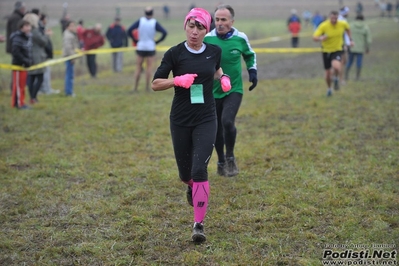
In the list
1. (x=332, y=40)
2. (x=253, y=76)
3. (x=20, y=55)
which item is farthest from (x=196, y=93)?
(x=332, y=40)

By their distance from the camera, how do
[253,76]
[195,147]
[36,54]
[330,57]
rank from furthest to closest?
1. [36,54]
2. [330,57]
3. [253,76]
4. [195,147]

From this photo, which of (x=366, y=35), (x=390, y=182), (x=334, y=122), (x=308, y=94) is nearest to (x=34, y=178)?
(x=390, y=182)

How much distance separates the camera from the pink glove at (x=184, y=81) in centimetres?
523

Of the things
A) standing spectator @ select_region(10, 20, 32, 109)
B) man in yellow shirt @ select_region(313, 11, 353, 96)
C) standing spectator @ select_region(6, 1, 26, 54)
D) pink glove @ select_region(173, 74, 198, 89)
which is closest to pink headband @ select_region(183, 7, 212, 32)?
pink glove @ select_region(173, 74, 198, 89)

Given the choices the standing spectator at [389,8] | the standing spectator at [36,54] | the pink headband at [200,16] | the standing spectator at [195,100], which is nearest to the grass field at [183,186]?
the standing spectator at [195,100]

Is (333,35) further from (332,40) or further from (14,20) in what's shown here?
(14,20)

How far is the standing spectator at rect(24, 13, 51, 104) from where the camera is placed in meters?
13.4

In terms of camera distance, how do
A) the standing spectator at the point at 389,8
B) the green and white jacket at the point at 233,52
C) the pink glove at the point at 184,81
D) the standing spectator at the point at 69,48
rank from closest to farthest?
1. the pink glove at the point at 184,81
2. the green and white jacket at the point at 233,52
3. the standing spectator at the point at 69,48
4. the standing spectator at the point at 389,8

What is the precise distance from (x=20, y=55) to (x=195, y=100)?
837 centimetres

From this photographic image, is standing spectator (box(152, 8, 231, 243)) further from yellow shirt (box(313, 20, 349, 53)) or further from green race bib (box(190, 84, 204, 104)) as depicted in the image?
yellow shirt (box(313, 20, 349, 53))

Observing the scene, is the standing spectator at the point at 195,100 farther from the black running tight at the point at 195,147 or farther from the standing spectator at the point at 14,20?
the standing spectator at the point at 14,20

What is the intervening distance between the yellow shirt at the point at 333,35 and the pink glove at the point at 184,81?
8799 mm

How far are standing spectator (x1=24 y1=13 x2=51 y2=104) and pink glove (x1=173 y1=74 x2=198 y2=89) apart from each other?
8843 millimetres

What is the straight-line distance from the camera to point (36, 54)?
13.8m
